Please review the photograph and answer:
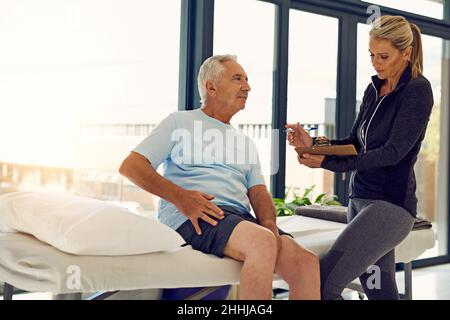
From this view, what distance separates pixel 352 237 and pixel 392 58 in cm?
60

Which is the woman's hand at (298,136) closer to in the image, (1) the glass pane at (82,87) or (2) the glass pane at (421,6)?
(1) the glass pane at (82,87)

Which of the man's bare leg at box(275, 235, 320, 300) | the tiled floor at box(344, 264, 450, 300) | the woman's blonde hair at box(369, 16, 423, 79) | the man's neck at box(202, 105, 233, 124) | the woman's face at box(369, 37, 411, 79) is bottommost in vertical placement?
the tiled floor at box(344, 264, 450, 300)

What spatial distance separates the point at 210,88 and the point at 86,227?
79cm

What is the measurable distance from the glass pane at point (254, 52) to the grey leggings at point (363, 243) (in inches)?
59.6

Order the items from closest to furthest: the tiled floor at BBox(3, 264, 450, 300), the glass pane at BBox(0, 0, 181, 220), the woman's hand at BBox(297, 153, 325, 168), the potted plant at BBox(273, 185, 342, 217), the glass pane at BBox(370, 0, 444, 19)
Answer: the woman's hand at BBox(297, 153, 325, 168) → the glass pane at BBox(0, 0, 181, 220) → the tiled floor at BBox(3, 264, 450, 300) → the potted plant at BBox(273, 185, 342, 217) → the glass pane at BBox(370, 0, 444, 19)

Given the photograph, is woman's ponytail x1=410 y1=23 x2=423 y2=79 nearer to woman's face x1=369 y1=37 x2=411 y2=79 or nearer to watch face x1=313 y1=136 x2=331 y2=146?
woman's face x1=369 y1=37 x2=411 y2=79

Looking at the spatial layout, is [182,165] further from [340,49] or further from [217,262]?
[340,49]

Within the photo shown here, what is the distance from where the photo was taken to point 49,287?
1.62 m

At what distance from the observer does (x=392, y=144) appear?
1.92 meters

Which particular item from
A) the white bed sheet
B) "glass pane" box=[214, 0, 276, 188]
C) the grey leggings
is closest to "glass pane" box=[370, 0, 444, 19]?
"glass pane" box=[214, 0, 276, 188]

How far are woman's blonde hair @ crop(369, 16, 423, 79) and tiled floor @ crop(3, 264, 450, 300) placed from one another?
5.66ft

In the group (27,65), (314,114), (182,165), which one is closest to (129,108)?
(27,65)

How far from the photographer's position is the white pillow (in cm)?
167

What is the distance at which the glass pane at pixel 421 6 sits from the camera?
13.0ft
